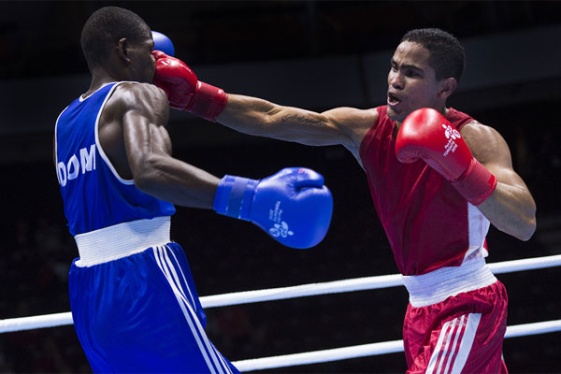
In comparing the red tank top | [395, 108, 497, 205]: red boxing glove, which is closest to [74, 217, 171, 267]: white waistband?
[395, 108, 497, 205]: red boxing glove

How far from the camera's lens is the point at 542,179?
9.67m

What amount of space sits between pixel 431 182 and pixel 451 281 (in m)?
0.32

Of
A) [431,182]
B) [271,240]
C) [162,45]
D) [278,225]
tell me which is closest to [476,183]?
[431,182]

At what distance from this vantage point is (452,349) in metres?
2.22

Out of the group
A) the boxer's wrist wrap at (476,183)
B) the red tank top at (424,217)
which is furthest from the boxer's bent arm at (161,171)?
the red tank top at (424,217)

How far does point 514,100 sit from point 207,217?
4181 mm

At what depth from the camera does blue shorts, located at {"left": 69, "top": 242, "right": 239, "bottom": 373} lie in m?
1.83

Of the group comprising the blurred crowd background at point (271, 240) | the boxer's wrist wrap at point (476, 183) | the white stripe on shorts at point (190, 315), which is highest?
the boxer's wrist wrap at point (476, 183)

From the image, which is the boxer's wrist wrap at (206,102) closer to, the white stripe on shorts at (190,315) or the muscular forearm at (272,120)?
the muscular forearm at (272,120)

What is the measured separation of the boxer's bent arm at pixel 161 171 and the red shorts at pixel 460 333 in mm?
940

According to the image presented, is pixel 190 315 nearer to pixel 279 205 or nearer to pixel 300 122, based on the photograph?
pixel 279 205

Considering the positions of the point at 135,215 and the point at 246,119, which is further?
the point at 246,119

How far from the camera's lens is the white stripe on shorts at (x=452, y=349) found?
87.6 inches

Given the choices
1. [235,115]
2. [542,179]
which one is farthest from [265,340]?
[235,115]
